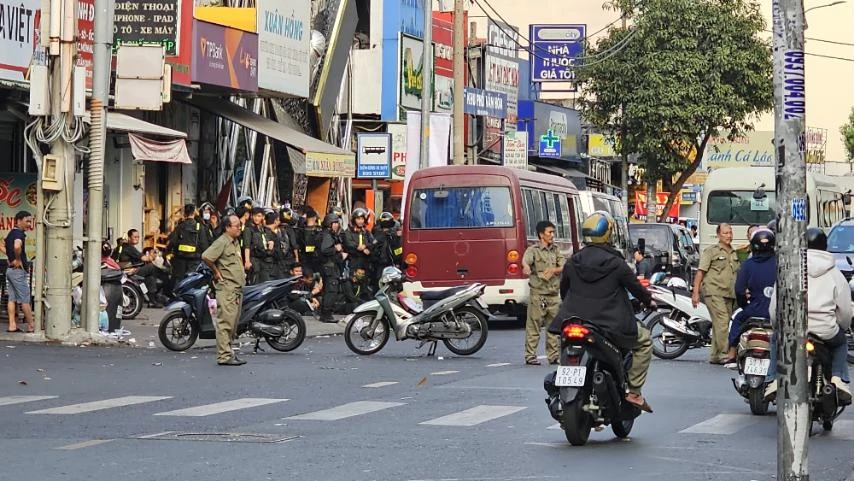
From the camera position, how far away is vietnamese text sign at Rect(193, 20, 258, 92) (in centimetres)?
2947

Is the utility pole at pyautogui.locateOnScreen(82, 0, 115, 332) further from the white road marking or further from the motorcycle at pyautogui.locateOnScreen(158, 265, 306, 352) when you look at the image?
the white road marking

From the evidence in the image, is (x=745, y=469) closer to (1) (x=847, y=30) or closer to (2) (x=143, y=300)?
(2) (x=143, y=300)

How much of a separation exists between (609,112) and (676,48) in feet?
12.0

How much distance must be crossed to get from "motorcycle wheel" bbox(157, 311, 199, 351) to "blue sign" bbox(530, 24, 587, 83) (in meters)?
36.8

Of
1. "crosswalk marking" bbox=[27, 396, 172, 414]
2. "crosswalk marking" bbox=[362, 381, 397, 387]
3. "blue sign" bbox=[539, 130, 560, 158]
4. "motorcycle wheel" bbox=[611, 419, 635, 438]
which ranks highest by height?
"blue sign" bbox=[539, 130, 560, 158]

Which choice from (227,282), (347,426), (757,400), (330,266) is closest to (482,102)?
(330,266)

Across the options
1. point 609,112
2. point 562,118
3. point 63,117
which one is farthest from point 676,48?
point 63,117

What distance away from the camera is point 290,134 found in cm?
3400

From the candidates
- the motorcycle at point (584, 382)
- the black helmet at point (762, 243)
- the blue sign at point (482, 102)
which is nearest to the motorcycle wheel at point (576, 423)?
the motorcycle at point (584, 382)

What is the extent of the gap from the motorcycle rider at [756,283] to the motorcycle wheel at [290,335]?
686 centimetres

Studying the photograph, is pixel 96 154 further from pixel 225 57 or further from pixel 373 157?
pixel 373 157

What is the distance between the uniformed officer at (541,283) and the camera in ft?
64.0

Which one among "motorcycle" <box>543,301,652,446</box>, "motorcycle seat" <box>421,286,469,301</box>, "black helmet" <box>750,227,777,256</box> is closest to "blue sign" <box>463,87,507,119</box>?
"motorcycle seat" <box>421,286,469,301</box>

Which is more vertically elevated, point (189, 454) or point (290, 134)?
point (290, 134)
